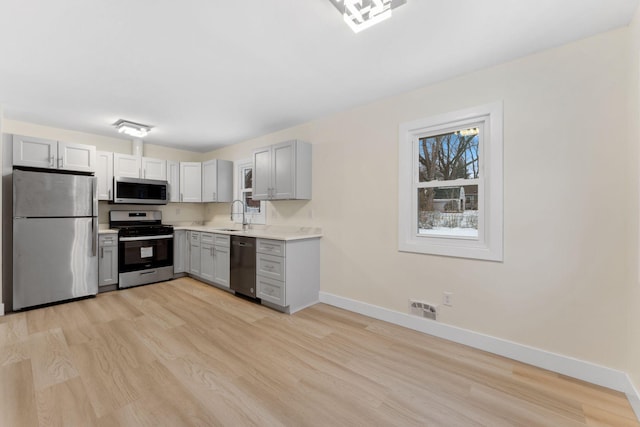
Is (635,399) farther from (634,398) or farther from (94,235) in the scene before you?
(94,235)

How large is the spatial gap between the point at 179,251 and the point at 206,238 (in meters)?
0.78

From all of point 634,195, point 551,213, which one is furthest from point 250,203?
point 634,195

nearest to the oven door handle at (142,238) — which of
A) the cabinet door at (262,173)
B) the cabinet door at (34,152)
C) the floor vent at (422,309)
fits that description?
the cabinet door at (34,152)

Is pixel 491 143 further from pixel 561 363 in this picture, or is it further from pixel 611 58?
pixel 561 363

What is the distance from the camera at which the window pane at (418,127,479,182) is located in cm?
259

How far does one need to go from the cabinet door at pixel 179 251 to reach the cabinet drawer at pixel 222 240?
37.9 inches

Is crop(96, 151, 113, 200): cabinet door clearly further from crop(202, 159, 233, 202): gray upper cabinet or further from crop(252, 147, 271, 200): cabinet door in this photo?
crop(252, 147, 271, 200): cabinet door

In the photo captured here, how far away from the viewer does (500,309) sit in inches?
91.7

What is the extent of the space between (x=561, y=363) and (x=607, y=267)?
783 millimetres

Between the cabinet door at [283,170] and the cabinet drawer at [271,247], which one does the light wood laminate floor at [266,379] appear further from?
the cabinet door at [283,170]

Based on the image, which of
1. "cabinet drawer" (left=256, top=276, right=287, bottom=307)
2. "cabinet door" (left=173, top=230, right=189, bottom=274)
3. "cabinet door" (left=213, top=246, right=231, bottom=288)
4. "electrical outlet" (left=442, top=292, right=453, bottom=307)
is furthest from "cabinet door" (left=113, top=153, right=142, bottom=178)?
"electrical outlet" (left=442, top=292, right=453, bottom=307)

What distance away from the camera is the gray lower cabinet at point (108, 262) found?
13.0 ft

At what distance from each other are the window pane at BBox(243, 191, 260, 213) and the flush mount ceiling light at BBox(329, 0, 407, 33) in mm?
3422

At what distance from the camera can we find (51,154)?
11.6 ft
